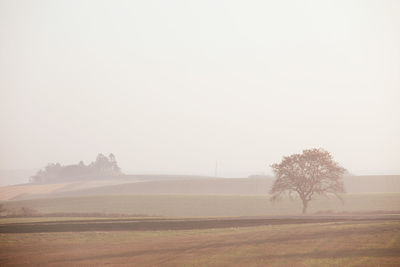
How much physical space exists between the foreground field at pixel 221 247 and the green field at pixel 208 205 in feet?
92.7

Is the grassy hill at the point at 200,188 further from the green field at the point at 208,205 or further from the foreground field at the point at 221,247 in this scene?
the foreground field at the point at 221,247

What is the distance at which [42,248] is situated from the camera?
32.9 metres

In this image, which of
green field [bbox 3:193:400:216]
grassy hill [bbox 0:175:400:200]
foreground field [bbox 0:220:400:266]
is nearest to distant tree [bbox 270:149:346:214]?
green field [bbox 3:193:400:216]

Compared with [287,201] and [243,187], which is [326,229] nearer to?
[287,201]

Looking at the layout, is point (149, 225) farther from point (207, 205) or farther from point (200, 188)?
point (200, 188)

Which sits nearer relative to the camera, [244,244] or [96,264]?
[96,264]

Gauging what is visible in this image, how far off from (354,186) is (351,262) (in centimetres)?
9352

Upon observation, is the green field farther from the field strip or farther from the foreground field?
the foreground field

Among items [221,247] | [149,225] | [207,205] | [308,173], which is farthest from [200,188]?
[221,247]

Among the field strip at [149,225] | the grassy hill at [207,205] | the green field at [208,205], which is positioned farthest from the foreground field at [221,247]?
the green field at [208,205]

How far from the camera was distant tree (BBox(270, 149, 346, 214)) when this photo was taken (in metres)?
59.3

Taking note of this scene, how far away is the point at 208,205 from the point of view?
7731 centimetres

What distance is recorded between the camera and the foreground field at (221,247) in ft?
85.3

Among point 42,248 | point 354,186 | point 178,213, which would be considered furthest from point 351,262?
point 354,186
